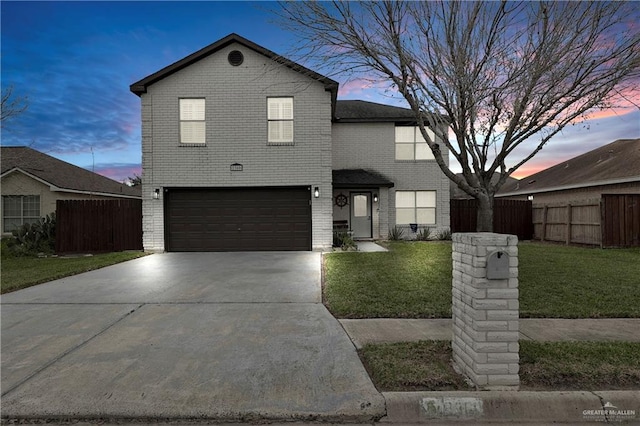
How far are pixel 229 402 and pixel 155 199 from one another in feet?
38.2

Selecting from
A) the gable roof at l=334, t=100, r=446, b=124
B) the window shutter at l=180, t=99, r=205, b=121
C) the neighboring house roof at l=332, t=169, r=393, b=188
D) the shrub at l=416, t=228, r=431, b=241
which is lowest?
the shrub at l=416, t=228, r=431, b=241

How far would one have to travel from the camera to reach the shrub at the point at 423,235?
642 inches

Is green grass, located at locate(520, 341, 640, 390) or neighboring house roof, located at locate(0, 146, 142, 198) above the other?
neighboring house roof, located at locate(0, 146, 142, 198)

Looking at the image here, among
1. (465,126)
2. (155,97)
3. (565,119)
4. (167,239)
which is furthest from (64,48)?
(565,119)

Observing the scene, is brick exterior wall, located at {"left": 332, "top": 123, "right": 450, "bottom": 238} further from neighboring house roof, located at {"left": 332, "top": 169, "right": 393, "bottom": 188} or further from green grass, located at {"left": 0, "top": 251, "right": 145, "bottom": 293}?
green grass, located at {"left": 0, "top": 251, "right": 145, "bottom": 293}

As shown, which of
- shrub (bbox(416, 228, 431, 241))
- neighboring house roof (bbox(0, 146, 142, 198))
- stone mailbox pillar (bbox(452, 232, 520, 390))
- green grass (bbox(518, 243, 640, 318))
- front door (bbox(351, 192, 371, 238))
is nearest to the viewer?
stone mailbox pillar (bbox(452, 232, 520, 390))

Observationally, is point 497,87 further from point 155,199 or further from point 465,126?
point 155,199

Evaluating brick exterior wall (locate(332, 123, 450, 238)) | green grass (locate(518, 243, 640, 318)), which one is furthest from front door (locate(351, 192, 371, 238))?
green grass (locate(518, 243, 640, 318))

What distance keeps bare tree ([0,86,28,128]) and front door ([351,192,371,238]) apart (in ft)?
39.7

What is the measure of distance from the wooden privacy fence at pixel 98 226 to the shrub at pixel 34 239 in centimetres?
48

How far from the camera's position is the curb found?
2.88 m

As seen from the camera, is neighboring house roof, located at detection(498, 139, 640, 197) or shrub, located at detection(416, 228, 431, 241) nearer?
shrub, located at detection(416, 228, 431, 241)

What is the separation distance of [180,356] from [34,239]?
13.8 m

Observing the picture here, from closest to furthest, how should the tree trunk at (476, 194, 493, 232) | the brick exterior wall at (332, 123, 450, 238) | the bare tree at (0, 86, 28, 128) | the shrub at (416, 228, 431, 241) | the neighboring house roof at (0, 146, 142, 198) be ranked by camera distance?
the tree trunk at (476, 194, 493, 232) → the bare tree at (0, 86, 28, 128) → the shrub at (416, 228, 431, 241) → the neighboring house roof at (0, 146, 142, 198) → the brick exterior wall at (332, 123, 450, 238)
